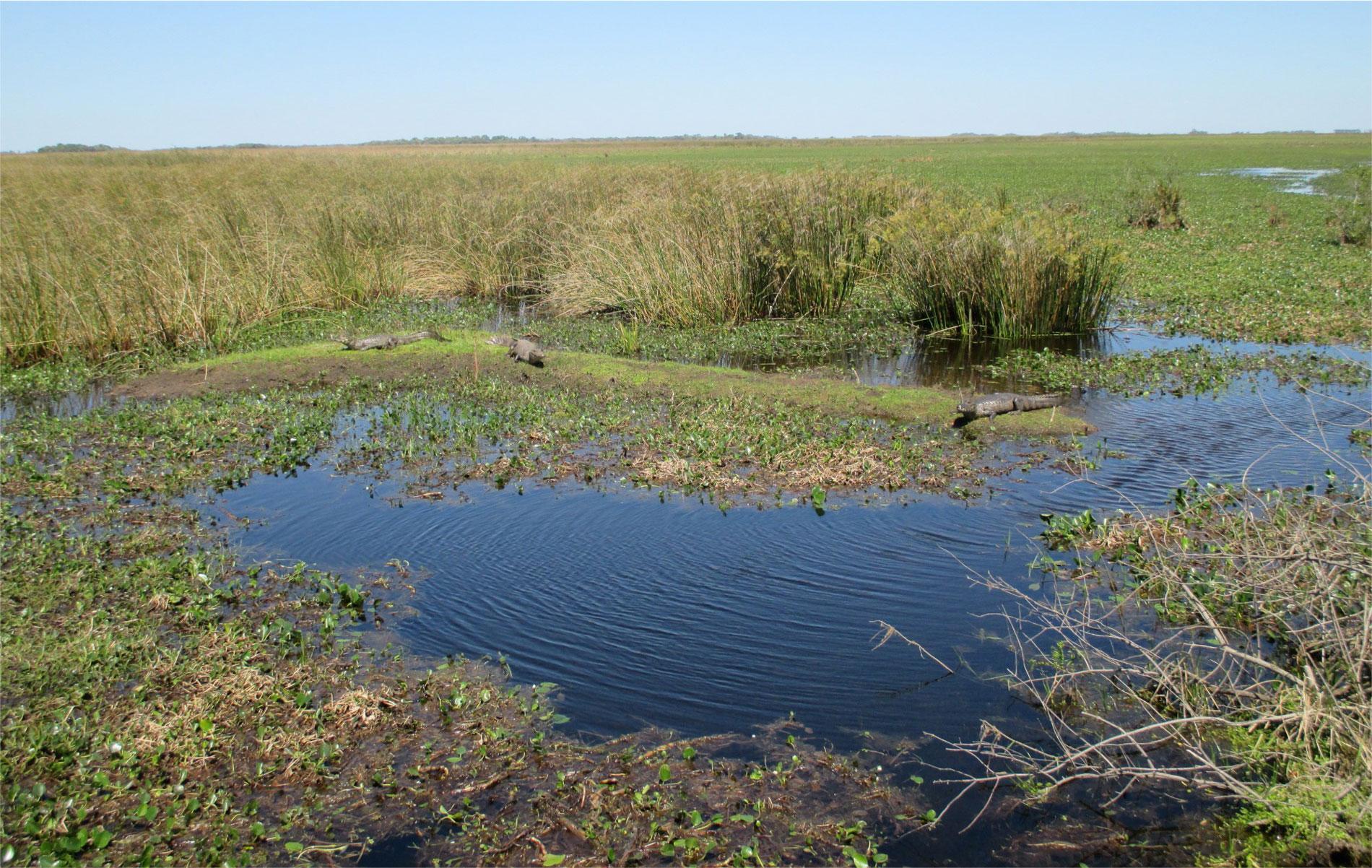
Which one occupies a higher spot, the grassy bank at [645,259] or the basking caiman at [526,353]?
the grassy bank at [645,259]

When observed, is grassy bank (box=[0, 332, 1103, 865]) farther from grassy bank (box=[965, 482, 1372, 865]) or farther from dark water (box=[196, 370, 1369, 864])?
grassy bank (box=[965, 482, 1372, 865])

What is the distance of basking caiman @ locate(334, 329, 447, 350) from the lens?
37.9 ft

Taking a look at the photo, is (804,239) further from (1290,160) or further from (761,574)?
(1290,160)

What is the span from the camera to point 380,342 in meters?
11.6

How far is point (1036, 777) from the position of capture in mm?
4000

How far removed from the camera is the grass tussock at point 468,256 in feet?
38.4

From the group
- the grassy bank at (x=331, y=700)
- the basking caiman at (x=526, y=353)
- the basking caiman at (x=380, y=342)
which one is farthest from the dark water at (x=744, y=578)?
the basking caiman at (x=380, y=342)

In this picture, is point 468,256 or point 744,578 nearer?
point 744,578

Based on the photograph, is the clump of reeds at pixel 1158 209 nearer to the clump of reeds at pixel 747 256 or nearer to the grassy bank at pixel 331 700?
the clump of reeds at pixel 747 256

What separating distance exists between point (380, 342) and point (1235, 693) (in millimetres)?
9666

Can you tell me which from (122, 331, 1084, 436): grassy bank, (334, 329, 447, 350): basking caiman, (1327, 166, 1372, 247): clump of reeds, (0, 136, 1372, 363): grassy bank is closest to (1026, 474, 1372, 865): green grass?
(122, 331, 1084, 436): grassy bank

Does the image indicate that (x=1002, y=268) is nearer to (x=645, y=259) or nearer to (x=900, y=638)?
(x=645, y=259)

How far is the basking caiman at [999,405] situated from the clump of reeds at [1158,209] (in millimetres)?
15796

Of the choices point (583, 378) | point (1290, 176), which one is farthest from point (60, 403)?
point (1290, 176)
